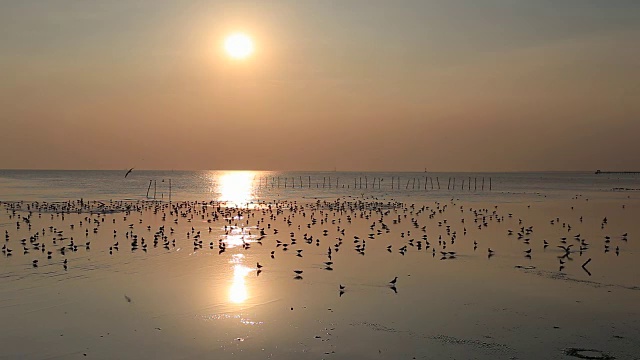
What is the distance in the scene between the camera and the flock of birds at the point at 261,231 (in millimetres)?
36438

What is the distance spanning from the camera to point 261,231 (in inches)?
1852

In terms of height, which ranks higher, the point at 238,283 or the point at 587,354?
the point at 238,283

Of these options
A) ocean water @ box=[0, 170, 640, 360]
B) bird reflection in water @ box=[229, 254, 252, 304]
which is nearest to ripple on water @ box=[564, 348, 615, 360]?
ocean water @ box=[0, 170, 640, 360]

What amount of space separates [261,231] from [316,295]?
23.6m

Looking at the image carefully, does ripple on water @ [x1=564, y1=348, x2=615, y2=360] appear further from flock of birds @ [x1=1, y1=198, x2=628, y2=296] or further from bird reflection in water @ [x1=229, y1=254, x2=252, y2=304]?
bird reflection in water @ [x1=229, y1=254, x2=252, y2=304]

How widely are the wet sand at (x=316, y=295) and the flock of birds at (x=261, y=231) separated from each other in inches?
12.6

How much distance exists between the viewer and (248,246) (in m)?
38.2

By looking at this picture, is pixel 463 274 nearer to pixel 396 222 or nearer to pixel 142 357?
pixel 142 357

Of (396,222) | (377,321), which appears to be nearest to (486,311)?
(377,321)

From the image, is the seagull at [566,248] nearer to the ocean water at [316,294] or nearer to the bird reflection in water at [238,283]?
the ocean water at [316,294]

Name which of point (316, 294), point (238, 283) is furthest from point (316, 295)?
point (238, 283)

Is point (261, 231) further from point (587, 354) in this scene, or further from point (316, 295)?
point (587, 354)

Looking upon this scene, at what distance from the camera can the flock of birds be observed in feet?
120

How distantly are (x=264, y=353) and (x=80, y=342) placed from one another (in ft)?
19.4
